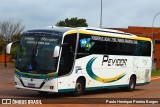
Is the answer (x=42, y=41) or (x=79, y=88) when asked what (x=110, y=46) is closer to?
(x=79, y=88)

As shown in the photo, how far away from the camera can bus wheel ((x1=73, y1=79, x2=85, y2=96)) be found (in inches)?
797

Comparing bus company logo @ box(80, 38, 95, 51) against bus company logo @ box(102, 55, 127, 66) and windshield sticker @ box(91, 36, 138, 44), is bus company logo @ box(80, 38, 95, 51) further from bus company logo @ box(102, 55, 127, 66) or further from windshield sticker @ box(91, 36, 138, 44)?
bus company logo @ box(102, 55, 127, 66)

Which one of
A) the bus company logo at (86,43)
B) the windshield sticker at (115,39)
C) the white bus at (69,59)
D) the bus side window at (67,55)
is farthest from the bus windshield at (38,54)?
the windshield sticker at (115,39)

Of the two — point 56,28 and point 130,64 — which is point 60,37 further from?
point 130,64

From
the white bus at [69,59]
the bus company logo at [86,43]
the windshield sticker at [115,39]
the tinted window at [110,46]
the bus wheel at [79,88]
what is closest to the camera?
the white bus at [69,59]

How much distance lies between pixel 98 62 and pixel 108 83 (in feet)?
5.82

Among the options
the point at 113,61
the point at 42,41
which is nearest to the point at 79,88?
the point at 42,41

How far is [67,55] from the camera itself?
763 inches

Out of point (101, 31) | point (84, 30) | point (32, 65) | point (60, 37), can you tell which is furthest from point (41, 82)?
point (101, 31)

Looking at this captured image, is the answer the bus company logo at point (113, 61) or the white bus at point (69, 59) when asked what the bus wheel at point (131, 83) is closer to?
the white bus at point (69, 59)

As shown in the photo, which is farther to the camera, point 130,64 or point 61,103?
point 130,64

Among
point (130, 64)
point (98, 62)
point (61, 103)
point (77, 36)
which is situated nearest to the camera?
point (61, 103)

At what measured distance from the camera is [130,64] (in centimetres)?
2527

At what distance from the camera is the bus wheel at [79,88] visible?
20.2 metres
